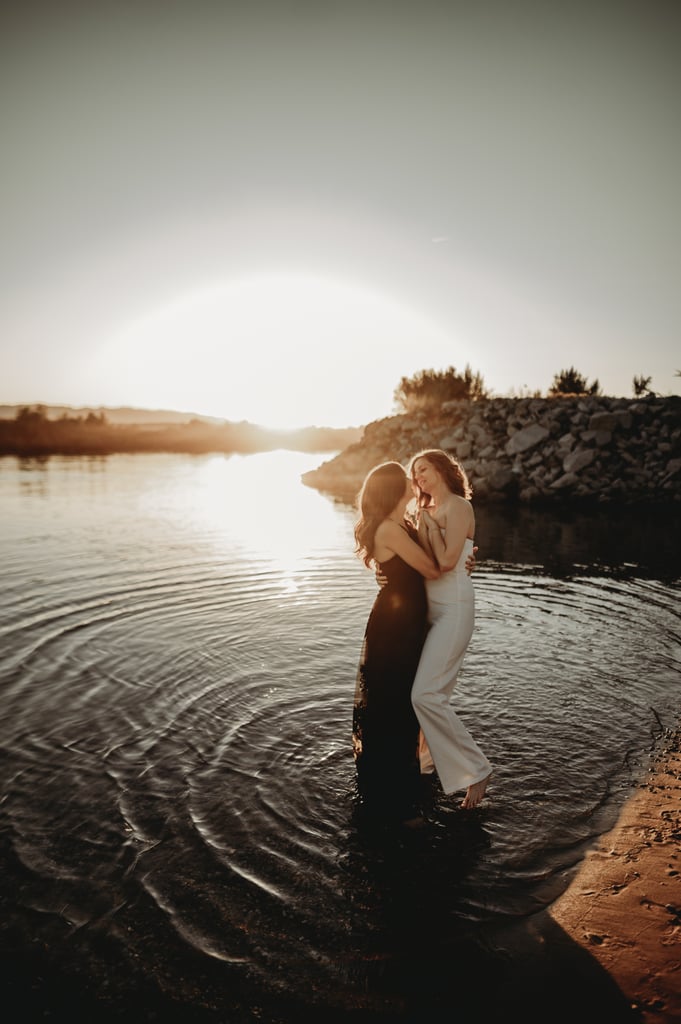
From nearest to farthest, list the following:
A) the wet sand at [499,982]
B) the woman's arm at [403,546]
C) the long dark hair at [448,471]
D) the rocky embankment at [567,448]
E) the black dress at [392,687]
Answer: the wet sand at [499,982]
the woman's arm at [403,546]
the black dress at [392,687]
the long dark hair at [448,471]
the rocky embankment at [567,448]

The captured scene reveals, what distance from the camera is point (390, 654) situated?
5199mm

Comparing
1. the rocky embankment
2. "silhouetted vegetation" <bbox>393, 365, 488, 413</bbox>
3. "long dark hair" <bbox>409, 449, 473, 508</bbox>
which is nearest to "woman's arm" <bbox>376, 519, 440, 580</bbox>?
"long dark hair" <bbox>409, 449, 473, 508</bbox>

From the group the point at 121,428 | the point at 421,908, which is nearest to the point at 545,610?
the point at 421,908

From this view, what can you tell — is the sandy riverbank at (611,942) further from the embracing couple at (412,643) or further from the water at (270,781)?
the embracing couple at (412,643)

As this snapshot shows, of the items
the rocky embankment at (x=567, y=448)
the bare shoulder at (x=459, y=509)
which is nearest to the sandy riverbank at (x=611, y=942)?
the bare shoulder at (x=459, y=509)

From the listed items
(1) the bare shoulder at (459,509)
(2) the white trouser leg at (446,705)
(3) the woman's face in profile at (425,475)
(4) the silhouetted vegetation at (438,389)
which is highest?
(4) the silhouetted vegetation at (438,389)

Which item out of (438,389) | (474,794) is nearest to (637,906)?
(474,794)

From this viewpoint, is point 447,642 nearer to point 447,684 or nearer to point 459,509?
point 447,684

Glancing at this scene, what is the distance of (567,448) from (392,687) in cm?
2480

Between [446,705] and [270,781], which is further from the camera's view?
[270,781]

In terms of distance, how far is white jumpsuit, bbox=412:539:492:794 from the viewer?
5047mm

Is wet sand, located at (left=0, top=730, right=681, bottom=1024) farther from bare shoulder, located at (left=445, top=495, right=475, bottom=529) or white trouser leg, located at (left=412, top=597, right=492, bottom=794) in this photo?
bare shoulder, located at (left=445, top=495, right=475, bottom=529)

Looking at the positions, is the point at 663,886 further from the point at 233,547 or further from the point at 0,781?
the point at 233,547

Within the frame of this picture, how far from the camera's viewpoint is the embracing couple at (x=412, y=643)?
5.05 m
